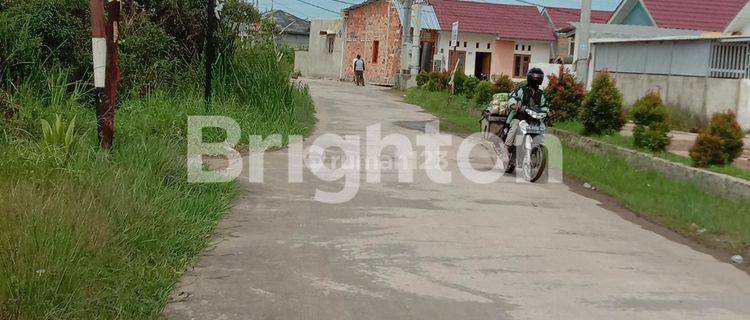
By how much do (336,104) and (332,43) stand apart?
90.1ft

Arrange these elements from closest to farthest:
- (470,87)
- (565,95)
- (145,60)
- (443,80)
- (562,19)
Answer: (145,60)
(565,95)
(470,87)
(443,80)
(562,19)

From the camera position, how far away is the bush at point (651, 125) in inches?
494

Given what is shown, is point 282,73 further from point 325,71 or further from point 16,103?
point 325,71

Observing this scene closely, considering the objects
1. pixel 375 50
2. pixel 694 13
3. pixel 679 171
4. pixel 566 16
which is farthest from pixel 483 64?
pixel 679 171

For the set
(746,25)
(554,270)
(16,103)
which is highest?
(746,25)

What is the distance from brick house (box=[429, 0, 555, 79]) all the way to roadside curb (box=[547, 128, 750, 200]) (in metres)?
29.6

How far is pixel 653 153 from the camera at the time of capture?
12.3 meters

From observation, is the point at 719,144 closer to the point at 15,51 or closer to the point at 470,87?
the point at 15,51

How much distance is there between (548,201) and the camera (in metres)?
9.90

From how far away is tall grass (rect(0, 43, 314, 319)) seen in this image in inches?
189

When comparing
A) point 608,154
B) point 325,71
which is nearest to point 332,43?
point 325,71

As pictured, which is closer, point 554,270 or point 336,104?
point 554,270

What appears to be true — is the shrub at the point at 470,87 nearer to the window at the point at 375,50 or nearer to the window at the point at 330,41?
the window at the point at 375,50

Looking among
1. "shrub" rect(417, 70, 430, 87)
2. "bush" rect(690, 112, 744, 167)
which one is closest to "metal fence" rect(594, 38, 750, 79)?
"bush" rect(690, 112, 744, 167)
